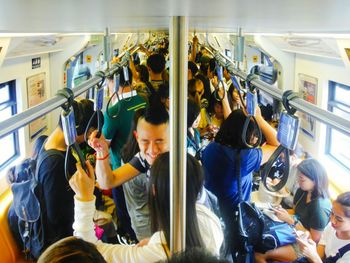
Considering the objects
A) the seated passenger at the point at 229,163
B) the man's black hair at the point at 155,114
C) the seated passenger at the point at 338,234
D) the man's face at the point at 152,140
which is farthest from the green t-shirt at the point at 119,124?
the seated passenger at the point at 338,234

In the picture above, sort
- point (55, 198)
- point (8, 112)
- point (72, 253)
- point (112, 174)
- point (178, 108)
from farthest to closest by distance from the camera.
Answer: point (8, 112) → point (112, 174) → point (55, 198) → point (72, 253) → point (178, 108)

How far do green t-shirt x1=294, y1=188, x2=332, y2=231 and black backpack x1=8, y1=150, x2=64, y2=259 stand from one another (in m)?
1.81

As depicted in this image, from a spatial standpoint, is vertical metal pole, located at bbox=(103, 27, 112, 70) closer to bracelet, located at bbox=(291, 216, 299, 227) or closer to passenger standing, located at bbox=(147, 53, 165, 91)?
passenger standing, located at bbox=(147, 53, 165, 91)

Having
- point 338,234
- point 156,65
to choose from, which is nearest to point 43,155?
point 156,65

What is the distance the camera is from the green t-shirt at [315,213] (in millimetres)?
2846

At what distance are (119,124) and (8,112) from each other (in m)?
1.60

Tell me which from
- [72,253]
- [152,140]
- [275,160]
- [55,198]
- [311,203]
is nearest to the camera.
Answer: [72,253]

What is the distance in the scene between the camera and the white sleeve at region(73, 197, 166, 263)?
1.79 metres

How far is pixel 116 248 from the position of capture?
191 centimetres

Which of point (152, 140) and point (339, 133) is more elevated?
point (152, 140)

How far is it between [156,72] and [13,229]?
204 cm

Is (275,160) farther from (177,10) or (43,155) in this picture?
(43,155)

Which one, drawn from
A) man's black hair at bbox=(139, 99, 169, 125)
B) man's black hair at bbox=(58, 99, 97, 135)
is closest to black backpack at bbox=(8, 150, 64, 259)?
man's black hair at bbox=(58, 99, 97, 135)

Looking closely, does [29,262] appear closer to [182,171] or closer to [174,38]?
[182,171]
